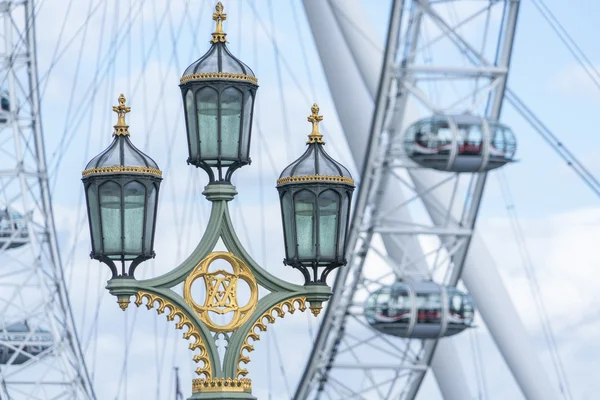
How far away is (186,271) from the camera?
20062 millimetres

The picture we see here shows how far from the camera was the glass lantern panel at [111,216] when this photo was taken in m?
20.5

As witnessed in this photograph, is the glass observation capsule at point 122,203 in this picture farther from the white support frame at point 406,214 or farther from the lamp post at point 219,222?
the white support frame at point 406,214

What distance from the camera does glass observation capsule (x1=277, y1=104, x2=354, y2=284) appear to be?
20797 mm

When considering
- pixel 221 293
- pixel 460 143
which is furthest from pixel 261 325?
pixel 460 143

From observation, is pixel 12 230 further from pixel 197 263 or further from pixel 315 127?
pixel 197 263

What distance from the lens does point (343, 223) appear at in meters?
21.1

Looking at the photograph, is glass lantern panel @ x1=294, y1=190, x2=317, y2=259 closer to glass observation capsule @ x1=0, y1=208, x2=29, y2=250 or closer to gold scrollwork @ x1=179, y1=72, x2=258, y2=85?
gold scrollwork @ x1=179, y1=72, x2=258, y2=85

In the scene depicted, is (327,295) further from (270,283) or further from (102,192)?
(102,192)

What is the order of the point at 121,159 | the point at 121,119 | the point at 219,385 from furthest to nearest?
the point at 121,119 < the point at 121,159 < the point at 219,385

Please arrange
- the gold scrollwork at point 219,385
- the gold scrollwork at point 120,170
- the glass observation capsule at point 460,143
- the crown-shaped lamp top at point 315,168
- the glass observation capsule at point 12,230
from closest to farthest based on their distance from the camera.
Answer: the gold scrollwork at point 219,385, the gold scrollwork at point 120,170, the crown-shaped lamp top at point 315,168, the glass observation capsule at point 460,143, the glass observation capsule at point 12,230

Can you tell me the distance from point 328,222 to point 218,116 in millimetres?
1452

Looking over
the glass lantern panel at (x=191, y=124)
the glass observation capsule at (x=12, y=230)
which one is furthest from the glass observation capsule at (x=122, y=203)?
the glass observation capsule at (x=12, y=230)

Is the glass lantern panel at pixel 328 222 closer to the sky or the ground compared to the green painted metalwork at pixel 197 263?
closer to the sky

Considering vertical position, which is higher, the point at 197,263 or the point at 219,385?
the point at 197,263
